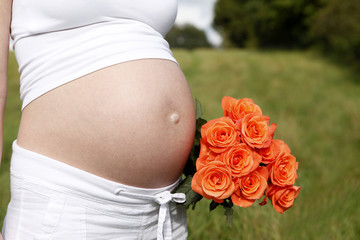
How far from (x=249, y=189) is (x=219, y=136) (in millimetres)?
202

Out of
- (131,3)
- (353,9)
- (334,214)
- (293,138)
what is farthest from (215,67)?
(131,3)

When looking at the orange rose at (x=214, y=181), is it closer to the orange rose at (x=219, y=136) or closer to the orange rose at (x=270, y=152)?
the orange rose at (x=219, y=136)

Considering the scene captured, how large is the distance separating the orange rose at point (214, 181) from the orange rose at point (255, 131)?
0.13 meters

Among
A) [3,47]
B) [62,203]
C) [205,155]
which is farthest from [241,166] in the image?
[3,47]

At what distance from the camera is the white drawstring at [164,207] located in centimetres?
107

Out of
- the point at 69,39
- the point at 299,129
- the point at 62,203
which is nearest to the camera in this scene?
the point at 62,203

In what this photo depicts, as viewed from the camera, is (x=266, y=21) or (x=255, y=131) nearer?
(x=255, y=131)

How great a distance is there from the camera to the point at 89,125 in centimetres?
98

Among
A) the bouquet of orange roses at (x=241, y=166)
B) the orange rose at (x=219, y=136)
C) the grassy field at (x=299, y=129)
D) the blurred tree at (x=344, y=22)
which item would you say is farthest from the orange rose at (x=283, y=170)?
the blurred tree at (x=344, y=22)

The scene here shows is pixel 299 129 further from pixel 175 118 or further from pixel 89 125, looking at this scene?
pixel 89 125

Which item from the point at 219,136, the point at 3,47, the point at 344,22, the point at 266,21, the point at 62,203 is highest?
the point at 3,47

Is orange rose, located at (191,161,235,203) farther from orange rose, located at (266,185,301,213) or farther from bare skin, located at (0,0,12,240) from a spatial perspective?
bare skin, located at (0,0,12,240)

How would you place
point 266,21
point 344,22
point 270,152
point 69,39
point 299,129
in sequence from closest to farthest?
point 69,39 → point 270,152 → point 299,129 → point 344,22 → point 266,21

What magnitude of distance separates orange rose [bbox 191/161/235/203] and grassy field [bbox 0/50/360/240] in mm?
1425
